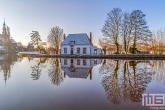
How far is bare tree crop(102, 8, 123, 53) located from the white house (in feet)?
12.1

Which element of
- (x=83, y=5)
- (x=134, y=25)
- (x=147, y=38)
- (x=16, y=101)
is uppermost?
(x=83, y=5)

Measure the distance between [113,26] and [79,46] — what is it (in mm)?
8824

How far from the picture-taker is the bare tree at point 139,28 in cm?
2586

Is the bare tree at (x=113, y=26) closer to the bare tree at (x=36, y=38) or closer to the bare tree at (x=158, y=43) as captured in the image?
the bare tree at (x=158, y=43)

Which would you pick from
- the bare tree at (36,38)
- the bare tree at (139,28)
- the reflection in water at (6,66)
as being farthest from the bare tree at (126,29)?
the bare tree at (36,38)

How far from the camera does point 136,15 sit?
26125 millimetres

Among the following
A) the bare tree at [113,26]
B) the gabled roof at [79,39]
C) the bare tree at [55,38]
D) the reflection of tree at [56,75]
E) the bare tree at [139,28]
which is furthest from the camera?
the bare tree at [55,38]

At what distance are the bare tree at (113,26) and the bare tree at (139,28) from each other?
3259 mm

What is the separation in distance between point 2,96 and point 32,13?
19114mm

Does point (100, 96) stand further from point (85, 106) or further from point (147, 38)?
point (147, 38)

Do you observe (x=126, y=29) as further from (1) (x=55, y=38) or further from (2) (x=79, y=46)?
Result: (1) (x=55, y=38)

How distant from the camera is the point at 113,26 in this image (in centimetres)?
2789

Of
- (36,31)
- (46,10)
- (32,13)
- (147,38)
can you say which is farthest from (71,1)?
(36,31)

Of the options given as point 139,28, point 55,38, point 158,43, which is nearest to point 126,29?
point 139,28
